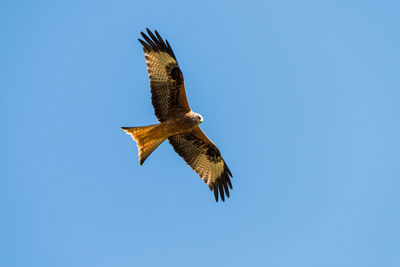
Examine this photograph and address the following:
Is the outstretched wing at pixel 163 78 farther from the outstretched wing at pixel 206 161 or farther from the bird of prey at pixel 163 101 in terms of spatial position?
the outstretched wing at pixel 206 161

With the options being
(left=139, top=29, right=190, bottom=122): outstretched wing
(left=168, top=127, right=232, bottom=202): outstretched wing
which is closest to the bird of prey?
(left=139, top=29, right=190, bottom=122): outstretched wing

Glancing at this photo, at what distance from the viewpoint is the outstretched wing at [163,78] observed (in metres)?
10.6

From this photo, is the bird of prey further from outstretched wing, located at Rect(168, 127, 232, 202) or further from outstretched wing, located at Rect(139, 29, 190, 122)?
outstretched wing, located at Rect(168, 127, 232, 202)

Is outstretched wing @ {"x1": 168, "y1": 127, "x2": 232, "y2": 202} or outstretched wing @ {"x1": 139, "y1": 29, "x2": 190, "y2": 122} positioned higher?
outstretched wing @ {"x1": 139, "y1": 29, "x2": 190, "y2": 122}

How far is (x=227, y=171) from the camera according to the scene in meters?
11.8

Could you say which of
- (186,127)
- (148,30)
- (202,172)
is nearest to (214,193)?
(202,172)

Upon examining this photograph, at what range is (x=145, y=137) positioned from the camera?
35.1ft

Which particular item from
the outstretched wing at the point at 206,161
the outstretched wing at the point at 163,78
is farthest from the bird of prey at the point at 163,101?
the outstretched wing at the point at 206,161

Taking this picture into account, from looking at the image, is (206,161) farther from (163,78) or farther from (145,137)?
(163,78)

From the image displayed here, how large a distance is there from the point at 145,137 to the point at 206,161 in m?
1.72

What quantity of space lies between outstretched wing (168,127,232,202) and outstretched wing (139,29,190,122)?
0.95 meters

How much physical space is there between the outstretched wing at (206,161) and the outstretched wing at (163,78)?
0.95 meters

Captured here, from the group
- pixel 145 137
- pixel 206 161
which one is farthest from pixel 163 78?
pixel 206 161

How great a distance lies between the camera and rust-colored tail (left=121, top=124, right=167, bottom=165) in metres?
10.6
